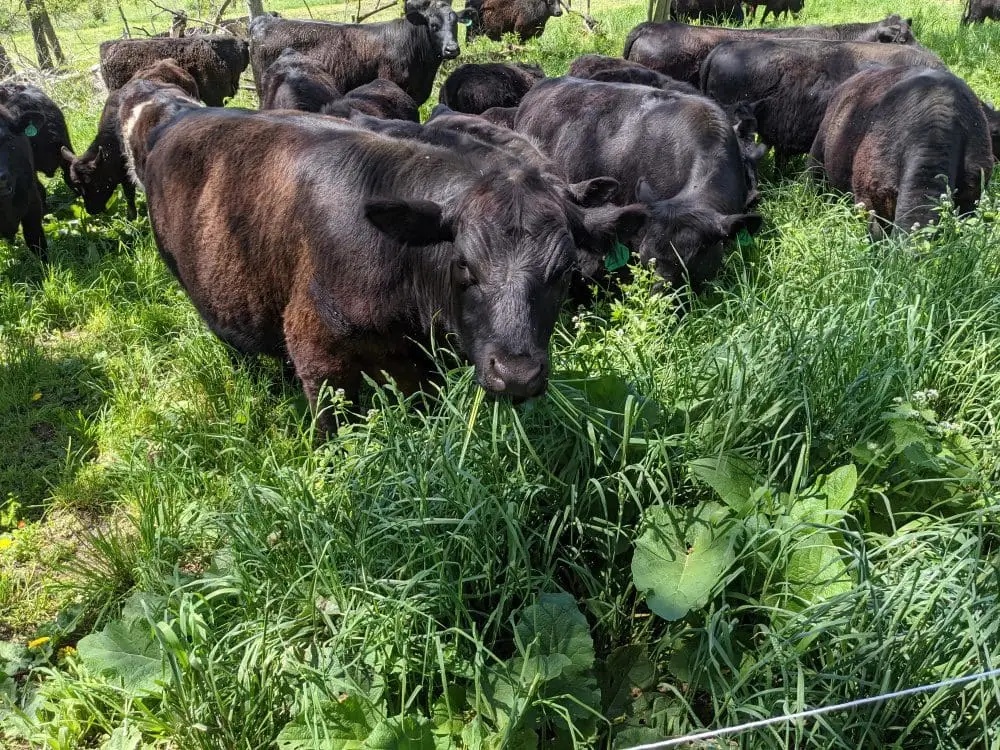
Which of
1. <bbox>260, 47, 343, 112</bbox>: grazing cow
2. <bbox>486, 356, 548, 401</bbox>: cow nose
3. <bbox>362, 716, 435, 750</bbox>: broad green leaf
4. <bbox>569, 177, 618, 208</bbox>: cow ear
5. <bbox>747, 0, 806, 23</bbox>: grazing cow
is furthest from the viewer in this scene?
<bbox>747, 0, 806, 23</bbox>: grazing cow

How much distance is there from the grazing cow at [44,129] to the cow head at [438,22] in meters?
5.20

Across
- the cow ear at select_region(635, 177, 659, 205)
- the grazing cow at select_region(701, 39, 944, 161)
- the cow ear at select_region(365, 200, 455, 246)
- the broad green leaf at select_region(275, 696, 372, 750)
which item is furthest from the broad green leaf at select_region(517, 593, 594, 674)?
the grazing cow at select_region(701, 39, 944, 161)

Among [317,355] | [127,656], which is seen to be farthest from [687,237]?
[127,656]

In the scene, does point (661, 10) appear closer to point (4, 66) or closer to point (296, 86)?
point (296, 86)

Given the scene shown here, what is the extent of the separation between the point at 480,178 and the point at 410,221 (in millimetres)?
349

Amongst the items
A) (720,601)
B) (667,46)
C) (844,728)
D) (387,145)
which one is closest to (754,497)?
(720,601)

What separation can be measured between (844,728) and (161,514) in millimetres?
2708

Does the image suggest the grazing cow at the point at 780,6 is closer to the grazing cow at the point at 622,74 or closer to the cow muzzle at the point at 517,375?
the grazing cow at the point at 622,74

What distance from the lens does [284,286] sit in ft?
13.2

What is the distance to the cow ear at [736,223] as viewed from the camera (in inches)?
200

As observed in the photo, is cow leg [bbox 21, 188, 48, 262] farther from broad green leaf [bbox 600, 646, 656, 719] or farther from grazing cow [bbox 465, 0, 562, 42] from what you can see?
grazing cow [bbox 465, 0, 562, 42]

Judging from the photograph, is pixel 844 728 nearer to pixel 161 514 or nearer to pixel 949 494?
pixel 949 494

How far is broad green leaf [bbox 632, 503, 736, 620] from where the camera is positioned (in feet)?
8.09

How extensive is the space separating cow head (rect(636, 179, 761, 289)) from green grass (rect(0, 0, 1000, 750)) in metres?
0.92
